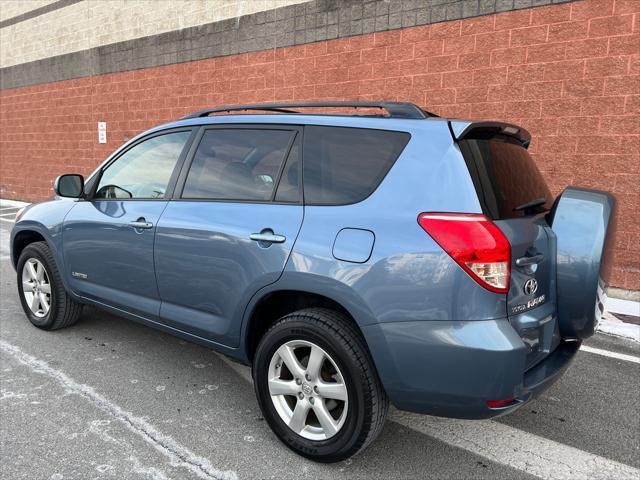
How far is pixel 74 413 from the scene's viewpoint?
2.91 metres

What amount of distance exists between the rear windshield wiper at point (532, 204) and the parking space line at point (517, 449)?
1280 mm

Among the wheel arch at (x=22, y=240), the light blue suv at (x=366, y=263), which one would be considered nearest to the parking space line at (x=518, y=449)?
the light blue suv at (x=366, y=263)

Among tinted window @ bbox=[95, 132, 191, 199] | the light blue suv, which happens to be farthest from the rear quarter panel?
tinted window @ bbox=[95, 132, 191, 199]

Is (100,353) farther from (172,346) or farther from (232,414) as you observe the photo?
(232,414)

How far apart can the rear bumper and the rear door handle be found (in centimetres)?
27

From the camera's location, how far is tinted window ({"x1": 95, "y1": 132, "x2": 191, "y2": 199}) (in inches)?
129

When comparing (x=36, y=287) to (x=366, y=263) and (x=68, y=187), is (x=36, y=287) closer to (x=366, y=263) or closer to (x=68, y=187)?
(x=68, y=187)

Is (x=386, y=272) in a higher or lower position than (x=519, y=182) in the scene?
lower

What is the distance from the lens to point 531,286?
89.1 inches

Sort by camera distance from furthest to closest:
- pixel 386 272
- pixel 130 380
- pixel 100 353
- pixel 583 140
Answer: pixel 583 140, pixel 100 353, pixel 130 380, pixel 386 272

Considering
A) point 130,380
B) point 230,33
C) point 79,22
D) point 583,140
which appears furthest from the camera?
point 79,22

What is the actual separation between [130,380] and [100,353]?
1.93 feet

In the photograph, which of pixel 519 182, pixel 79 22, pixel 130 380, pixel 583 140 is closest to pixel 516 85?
pixel 583 140

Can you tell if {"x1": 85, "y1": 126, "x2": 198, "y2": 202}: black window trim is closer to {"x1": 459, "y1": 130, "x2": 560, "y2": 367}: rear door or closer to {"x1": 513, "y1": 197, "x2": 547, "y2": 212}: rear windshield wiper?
{"x1": 459, "y1": 130, "x2": 560, "y2": 367}: rear door
